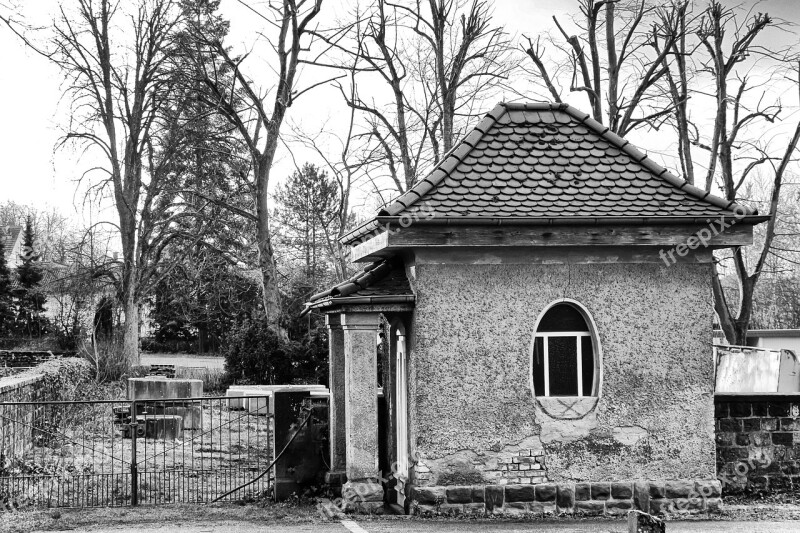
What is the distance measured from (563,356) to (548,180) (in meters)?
2.26

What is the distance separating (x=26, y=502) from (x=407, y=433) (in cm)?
530

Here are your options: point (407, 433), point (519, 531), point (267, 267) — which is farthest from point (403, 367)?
point (267, 267)

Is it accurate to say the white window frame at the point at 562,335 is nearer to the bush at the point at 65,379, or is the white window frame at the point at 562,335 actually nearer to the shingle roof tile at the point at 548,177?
the shingle roof tile at the point at 548,177

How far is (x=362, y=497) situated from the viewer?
1110cm

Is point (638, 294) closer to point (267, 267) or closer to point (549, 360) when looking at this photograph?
point (549, 360)

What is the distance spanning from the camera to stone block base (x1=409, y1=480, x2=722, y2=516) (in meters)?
10.8

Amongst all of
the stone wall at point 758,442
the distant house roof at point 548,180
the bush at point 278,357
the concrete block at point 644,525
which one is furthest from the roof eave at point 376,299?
the bush at point 278,357

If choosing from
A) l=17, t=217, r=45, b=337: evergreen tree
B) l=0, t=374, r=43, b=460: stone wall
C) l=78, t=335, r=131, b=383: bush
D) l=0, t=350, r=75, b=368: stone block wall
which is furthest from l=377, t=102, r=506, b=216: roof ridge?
l=17, t=217, r=45, b=337: evergreen tree

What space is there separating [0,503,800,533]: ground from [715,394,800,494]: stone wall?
0.61 m

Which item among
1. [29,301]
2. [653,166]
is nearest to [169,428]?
[653,166]

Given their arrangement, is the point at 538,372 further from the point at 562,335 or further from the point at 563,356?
the point at 562,335

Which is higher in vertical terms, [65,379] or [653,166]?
[653,166]

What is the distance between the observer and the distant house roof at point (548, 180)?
11.0 metres

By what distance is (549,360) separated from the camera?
1118cm
